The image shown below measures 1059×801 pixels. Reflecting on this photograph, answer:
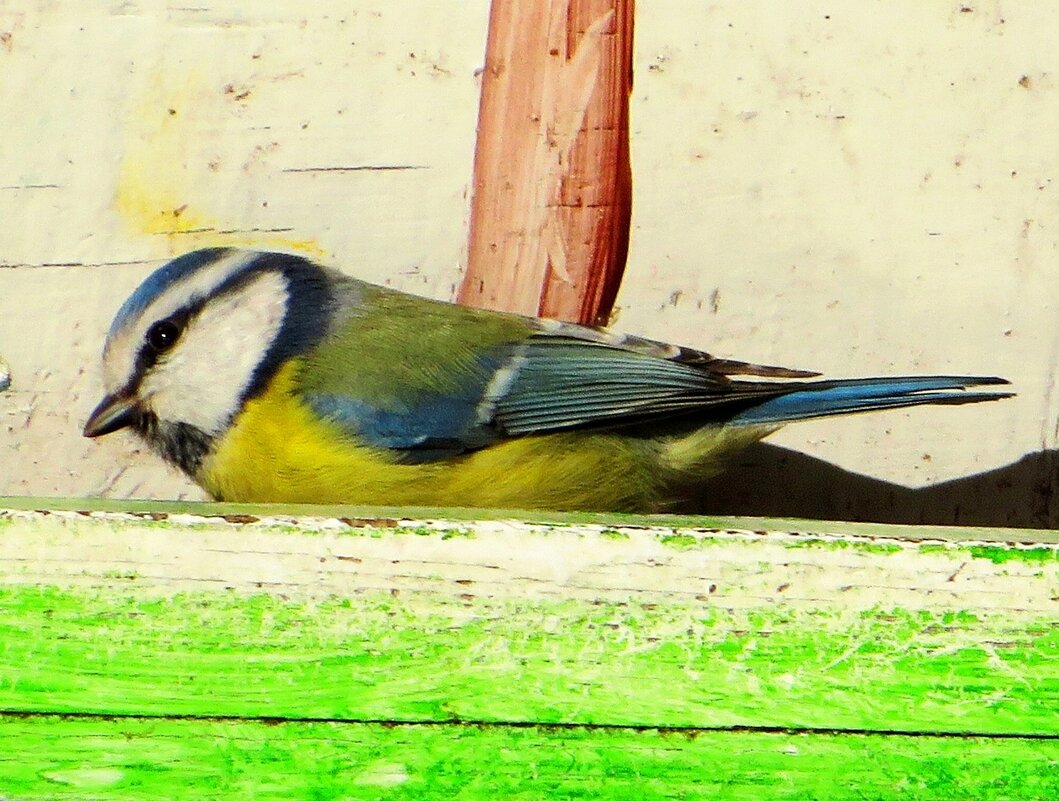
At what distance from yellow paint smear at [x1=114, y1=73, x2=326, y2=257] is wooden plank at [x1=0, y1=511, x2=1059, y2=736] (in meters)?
0.97

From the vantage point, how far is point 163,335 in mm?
1855

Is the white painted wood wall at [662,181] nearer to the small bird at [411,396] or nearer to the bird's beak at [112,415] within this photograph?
the small bird at [411,396]

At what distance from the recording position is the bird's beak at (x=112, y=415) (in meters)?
1.80

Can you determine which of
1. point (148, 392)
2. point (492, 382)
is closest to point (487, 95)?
point (492, 382)

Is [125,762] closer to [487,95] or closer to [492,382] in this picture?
[492,382]

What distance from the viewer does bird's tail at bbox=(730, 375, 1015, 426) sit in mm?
1706

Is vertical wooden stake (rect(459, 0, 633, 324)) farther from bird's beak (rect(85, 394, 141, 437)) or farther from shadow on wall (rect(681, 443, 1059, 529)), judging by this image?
bird's beak (rect(85, 394, 141, 437))

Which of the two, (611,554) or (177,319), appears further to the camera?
(177,319)

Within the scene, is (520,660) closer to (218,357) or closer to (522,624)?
(522,624)

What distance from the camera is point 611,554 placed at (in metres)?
1.10

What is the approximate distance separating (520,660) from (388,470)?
2.05 feet

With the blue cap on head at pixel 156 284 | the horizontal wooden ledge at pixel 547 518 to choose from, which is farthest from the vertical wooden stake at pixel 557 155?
the horizontal wooden ledge at pixel 547 518

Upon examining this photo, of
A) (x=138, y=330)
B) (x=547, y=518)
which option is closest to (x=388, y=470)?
(x=138, y=330)

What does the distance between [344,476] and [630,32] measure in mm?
807
